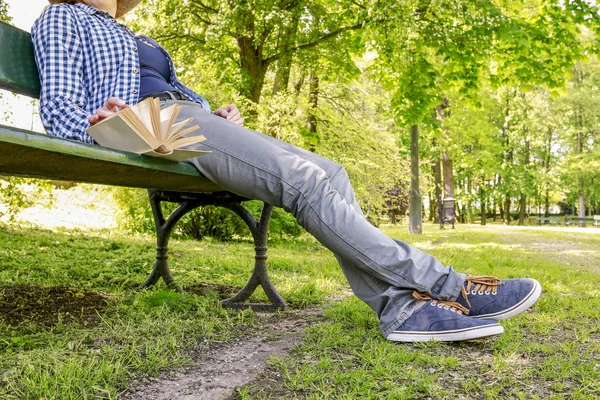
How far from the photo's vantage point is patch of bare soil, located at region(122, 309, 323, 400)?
64.8 inches

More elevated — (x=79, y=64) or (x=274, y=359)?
(x=79, y=64)

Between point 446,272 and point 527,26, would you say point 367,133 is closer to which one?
point 527,26

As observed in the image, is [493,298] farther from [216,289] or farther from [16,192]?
[16,192]

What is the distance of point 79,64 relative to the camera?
8.02 feet

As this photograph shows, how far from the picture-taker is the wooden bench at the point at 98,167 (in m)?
1.60

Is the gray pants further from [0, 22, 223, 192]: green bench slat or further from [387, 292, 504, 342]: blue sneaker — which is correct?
[0, 22, 223, 192]: green bench slat

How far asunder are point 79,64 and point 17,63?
14.1 inches

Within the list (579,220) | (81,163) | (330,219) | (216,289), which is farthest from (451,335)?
(579,220)

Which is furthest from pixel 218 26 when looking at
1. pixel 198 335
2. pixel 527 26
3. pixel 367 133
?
pixel 198 335

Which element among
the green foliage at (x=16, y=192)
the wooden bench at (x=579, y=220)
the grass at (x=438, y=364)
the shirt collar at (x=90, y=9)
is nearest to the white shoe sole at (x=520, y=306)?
the grass at (x=438, y=364)

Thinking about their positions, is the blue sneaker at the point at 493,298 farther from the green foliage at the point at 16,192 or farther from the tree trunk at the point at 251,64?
the tree trunk at the point at 251,64

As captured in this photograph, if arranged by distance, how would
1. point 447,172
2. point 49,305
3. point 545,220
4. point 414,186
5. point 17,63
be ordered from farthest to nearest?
point 545,220 → point 447,172 → point 414,186 → point 49,305 → point 17,63

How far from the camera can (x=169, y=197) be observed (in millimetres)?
3260

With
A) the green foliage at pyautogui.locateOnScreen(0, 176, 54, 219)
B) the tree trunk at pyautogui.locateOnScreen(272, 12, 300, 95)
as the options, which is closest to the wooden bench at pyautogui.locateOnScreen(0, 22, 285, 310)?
the green foliage at pyautogui.locateOnScreen(0, 176, 54, 219)
